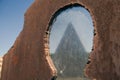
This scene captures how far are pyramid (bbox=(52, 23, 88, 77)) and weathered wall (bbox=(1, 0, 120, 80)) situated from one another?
0.98 feet

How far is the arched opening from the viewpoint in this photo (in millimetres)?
6367

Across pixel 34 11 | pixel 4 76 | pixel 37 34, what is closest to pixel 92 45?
pixel 37 34

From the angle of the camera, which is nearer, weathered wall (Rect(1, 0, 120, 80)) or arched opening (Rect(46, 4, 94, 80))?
weathered wall (Rect(1, 0, 120, 80))

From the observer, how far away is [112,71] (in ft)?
18.0

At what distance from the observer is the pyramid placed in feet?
21.1

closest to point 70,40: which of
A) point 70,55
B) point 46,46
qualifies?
point 70,55

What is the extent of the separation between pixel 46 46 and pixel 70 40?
32.9 inches

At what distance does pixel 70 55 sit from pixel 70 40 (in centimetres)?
42

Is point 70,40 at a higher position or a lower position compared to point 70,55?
higher

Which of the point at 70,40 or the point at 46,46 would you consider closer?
the point at 70,40

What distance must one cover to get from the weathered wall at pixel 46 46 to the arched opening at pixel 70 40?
0.57ft

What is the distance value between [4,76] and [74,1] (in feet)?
12.5

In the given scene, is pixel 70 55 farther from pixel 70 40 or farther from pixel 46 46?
pixel 46 46

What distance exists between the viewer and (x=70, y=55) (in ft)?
21.9
